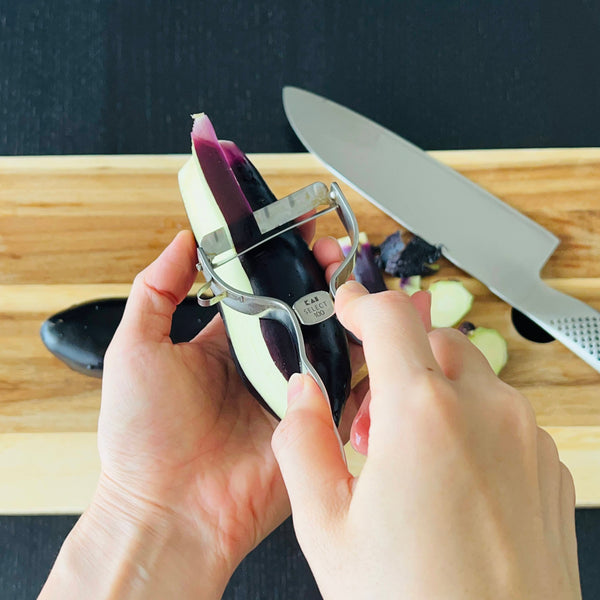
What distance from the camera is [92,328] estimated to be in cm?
130

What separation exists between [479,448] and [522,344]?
0.71 metres

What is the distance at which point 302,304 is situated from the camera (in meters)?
0.90

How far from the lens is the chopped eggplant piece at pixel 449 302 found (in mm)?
1294

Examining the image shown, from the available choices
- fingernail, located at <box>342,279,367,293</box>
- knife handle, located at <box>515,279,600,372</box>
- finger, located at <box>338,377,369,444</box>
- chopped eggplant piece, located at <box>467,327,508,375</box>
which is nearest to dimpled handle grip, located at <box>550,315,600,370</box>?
knife handle, located at <box>515,279,600,372</box>

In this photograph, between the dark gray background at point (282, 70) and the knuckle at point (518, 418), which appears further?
the dark gray background at point (282, 70)

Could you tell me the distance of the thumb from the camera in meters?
A: 0.69


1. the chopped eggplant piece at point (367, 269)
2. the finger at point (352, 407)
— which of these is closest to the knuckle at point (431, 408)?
the finger at point (352, 407)

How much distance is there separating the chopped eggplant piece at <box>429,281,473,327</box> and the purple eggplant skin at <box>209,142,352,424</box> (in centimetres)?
37

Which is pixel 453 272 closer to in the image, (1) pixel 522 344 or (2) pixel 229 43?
(1) pixel 522 344

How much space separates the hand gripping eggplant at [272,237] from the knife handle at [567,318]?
57 centimetres

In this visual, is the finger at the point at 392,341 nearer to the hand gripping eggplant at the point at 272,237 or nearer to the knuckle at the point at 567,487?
the hand gripping eggplant at the point at 272,237

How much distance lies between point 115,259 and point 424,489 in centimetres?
97

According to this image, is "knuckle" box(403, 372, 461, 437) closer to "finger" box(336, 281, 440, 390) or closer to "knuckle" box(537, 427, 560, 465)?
"finger" box(336, 281, 440, 390)

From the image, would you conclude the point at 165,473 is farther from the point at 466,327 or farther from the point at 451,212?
the point at 451,212
